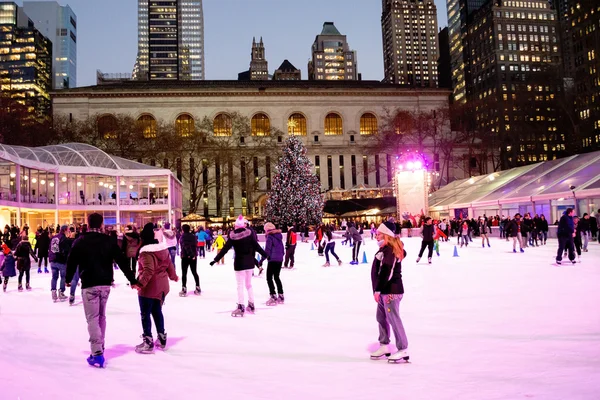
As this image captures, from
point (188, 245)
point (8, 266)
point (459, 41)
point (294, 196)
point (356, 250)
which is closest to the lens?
point (188, 245)

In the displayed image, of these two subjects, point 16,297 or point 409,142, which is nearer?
point 16,297

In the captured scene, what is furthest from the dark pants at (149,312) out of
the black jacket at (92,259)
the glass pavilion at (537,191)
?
the glass pavilion at (537,191)

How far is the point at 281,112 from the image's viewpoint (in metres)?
71.2

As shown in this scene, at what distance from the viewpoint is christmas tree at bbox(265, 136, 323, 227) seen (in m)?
34.9

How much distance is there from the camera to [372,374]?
4793mm

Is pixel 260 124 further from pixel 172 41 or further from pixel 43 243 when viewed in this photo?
pixel 172 41

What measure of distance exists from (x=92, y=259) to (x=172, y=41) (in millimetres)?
177523

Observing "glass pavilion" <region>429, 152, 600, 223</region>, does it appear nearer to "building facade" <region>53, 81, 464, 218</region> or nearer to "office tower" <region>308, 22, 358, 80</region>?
"building facade" <region>53, 81, 464, 218</region>

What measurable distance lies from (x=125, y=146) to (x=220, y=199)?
14.7 meters

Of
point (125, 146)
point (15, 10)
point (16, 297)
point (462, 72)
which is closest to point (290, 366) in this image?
point (16, 297)

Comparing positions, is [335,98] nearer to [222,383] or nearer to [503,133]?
[503,133]

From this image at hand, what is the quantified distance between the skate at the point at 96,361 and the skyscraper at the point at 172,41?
528 ft

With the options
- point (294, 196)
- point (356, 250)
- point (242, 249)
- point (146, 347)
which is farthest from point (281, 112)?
point (146, 347)

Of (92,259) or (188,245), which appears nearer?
(92,259)
